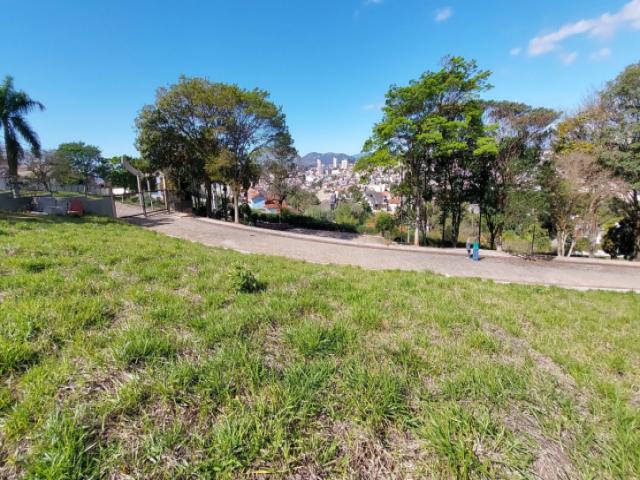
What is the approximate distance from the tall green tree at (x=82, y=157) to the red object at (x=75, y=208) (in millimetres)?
37168

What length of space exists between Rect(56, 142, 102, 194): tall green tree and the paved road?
44228 millimetres

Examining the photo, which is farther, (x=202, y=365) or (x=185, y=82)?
(x=185, y=82)

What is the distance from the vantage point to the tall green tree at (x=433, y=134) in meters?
10.9

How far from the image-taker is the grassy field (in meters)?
1.23

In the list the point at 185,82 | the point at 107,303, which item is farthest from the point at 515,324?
the point at 185,82

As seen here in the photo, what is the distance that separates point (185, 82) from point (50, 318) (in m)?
16.7

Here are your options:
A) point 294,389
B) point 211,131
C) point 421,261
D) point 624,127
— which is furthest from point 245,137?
point 624,127

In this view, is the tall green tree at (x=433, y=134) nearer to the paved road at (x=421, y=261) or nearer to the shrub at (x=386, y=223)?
the shrub at (x=386, y=223)

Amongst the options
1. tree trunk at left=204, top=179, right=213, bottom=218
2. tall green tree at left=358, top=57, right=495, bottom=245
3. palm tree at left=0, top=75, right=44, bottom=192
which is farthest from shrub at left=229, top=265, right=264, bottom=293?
palm tree at left=0, top=75, right=44, bottom=192

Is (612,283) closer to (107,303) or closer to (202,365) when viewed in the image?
(202,365)

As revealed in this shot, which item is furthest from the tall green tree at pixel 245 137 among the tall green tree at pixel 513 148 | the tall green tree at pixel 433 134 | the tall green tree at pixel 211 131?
the tall green tree at pixel 513 148

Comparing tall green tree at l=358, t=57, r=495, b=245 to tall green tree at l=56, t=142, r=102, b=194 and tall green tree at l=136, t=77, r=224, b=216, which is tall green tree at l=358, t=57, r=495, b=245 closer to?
tall green tree at l=136, t=77, r=224, b=216

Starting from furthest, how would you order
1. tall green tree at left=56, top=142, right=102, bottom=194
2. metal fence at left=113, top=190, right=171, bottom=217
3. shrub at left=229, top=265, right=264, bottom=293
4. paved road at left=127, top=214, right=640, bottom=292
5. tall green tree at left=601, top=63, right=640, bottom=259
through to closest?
tall green tree at left=56, top=142, right=102, bottom=194 < metal fence at left=113, top=190, right=171, bottom=217 < tall green tree at left=601, top=63, right=640, bottom=259 < paved road at left=127, top=214, right=640, bottom=292 < shrub at left=229, top=265, right=264, bottom=293

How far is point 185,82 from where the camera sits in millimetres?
14523
